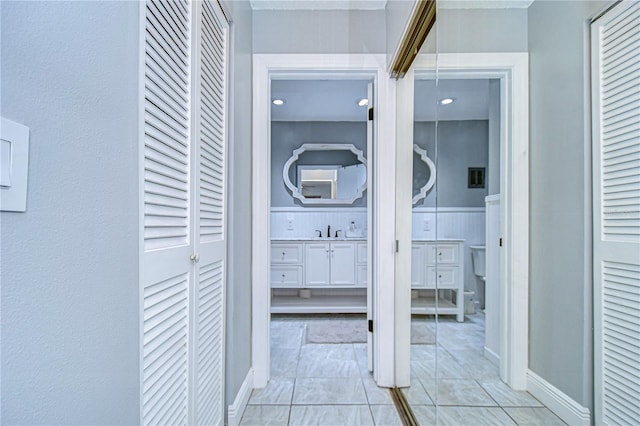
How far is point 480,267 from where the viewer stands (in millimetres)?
1838

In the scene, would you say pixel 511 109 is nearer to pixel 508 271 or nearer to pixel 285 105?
pixel 508 271

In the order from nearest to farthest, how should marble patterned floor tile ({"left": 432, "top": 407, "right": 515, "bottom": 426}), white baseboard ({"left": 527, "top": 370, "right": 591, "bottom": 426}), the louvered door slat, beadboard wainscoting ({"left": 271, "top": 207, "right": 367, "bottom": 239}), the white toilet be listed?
the louvered door slat
white baseboard ({"left": 527, "top": 370, "right": 591, "bottom": 426})
marble patterned floor tile ({"left": 432, "top": 407, "right": 515, "bottom": 426})
the white toilet
beadboard wainscoting ({"left": 271, "top": 207, "right": 367, "bottom": 239})

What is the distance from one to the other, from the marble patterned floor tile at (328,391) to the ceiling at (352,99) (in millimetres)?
1732

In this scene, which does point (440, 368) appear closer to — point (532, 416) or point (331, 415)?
point (532, 416)

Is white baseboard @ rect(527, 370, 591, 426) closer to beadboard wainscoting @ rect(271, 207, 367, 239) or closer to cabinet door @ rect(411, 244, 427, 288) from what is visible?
cabinet door @ rect(411, 244, 427, 288)

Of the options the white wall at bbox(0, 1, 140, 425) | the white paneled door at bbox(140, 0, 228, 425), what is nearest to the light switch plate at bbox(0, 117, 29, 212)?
the white wall at bbox(0, 1, 140, 425)

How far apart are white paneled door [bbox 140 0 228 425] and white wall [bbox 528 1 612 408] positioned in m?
1.32

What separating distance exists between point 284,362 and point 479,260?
1.59 m

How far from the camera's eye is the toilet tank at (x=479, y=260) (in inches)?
72.0

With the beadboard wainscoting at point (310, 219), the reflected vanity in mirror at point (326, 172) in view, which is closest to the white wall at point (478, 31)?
the reflected vanity in mirror at point (326, 172)

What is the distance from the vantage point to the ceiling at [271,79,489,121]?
174 cm

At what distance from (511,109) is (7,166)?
1739 mm

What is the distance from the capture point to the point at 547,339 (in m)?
1.26

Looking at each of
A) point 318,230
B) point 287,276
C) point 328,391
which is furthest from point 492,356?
point 318,230
